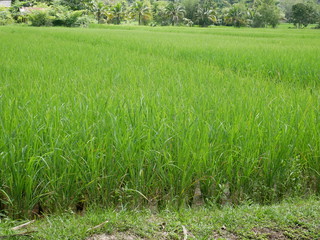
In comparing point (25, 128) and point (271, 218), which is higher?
point (25, 128)

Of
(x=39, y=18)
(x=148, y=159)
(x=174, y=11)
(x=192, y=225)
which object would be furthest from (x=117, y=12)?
(x=192, y=225)

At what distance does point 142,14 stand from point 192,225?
4387cm

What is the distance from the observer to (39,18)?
24.5 meters

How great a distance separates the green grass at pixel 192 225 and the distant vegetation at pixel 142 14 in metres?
25.1

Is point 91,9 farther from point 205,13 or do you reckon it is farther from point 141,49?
point 141,49

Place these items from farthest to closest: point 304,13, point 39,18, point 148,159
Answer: point 304,13 < point 39,18 < point 148,159

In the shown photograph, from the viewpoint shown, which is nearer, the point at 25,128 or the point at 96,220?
the point at 96,220

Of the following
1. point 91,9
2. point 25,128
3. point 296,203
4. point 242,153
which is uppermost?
point 91,9

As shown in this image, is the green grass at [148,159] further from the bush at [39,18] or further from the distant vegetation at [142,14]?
the distant vegetation at [142,14]

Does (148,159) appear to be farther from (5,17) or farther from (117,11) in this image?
(117,11)

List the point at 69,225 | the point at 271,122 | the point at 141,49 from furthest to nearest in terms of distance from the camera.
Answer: the point at 141,49, the point at 271,122, the point at 69,225

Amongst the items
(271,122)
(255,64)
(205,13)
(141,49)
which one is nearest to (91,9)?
(205,13)

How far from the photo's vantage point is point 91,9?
35344 mm

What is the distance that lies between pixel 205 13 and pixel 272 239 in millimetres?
50368
